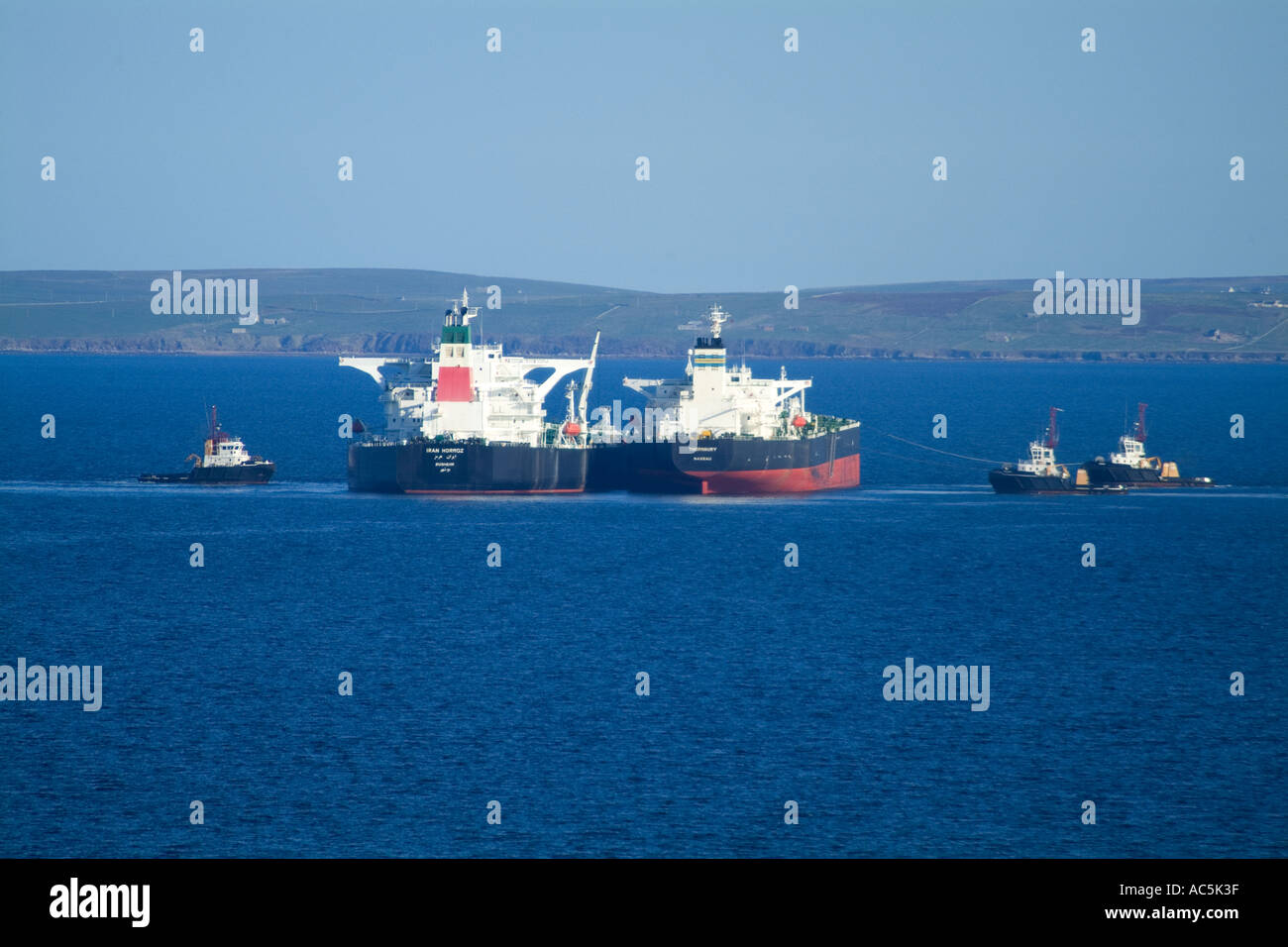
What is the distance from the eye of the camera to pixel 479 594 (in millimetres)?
62344

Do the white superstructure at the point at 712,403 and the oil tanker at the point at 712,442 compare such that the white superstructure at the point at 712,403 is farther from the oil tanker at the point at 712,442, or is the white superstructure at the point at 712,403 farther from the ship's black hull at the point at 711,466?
the ship's black hull at the point at 711,466

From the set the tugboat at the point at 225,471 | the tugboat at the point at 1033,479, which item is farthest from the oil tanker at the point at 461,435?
the tugboat at the point at 1033,479

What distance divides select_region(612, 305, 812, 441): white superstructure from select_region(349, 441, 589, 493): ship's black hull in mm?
6005

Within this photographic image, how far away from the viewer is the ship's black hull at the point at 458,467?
8825 cm

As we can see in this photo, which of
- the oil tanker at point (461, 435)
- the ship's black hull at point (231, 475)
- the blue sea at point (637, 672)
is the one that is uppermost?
the oil tanker at point (461, 435)

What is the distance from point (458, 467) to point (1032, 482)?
3480 centimetres

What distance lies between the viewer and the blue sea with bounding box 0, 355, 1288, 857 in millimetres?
34312

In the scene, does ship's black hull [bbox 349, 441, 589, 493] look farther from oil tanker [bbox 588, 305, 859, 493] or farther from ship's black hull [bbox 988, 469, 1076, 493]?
ship's black hull [bbox 988, 469, 1076, 493]

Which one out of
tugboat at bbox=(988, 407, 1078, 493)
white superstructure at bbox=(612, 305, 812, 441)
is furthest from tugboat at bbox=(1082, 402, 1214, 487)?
white superstructure at bbox=(612, 305, 812, 441)

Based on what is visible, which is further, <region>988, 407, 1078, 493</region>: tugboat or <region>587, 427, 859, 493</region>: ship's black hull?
<region>988, 407, 1078, 493</region>: tugboat

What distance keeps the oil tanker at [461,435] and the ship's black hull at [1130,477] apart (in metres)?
31.8
